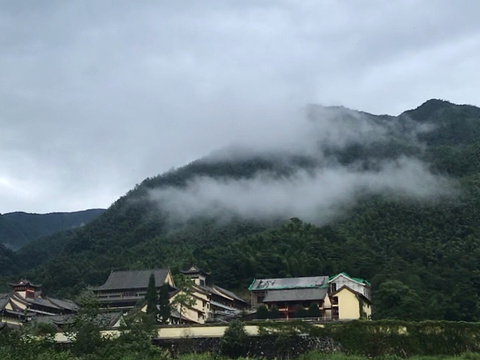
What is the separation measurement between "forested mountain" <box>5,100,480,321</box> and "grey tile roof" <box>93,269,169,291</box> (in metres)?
9.44

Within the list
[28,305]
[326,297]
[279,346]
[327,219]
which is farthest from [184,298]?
[327,219]

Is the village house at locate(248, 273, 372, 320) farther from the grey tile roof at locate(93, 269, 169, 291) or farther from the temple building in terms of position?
the temple building

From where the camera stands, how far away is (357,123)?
169375mm

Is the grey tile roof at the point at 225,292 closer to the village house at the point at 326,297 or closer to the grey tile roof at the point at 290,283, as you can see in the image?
the grey tile roof at the point at 290,283

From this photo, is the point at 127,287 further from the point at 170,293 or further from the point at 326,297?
the point at 326,297

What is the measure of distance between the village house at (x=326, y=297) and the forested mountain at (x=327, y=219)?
3.06 meters

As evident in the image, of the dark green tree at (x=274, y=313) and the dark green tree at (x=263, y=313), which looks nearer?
the dark green tree at (x=263, y=313)

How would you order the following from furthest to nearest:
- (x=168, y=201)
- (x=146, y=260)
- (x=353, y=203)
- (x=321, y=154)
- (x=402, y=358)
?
(x=321, y=154)
(x=168, y=201)
(x=353, y=203)
(x=146, y=260)
(x=402, y=358)

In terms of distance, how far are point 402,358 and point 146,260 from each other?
59.3 meters

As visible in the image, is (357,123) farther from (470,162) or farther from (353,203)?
(353,203)

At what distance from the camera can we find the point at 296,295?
6028 cm

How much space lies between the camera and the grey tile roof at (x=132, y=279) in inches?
2603

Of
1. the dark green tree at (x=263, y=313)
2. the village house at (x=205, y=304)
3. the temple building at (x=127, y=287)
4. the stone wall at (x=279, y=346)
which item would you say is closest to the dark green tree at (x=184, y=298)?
the village house at (x=205, y=304)

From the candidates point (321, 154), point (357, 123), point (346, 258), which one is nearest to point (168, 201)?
point (321, 154)
